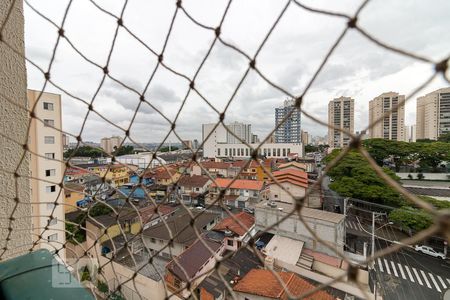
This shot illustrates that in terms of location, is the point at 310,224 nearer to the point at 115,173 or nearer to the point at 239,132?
the point at 239,132

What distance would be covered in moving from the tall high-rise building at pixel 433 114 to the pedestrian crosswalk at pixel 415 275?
552 centimetres

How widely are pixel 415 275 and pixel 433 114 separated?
8.76 metres

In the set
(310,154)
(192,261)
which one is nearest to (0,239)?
(192,261)

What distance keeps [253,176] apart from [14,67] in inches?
432

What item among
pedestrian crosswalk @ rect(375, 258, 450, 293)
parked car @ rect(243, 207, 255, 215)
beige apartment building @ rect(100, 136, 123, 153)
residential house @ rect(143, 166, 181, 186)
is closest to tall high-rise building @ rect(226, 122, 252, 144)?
residential house @ rect(143, 166, 181, 186)

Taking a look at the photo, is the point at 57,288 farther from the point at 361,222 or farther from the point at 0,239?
the point at 361,222

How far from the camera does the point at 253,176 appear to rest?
37.2 feet

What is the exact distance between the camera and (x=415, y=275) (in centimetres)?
527

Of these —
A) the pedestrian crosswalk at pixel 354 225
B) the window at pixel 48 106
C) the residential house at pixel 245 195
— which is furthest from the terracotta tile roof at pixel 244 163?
the window at pixel 48 106

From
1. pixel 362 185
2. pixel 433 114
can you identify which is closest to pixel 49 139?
pixel 362 185

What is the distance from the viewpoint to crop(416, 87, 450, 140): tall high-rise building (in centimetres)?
961

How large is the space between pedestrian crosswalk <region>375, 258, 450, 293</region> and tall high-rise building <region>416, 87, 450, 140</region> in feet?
18.1

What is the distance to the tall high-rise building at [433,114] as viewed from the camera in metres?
9.61

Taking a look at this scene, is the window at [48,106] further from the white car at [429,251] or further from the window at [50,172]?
the white car at [429,251]
